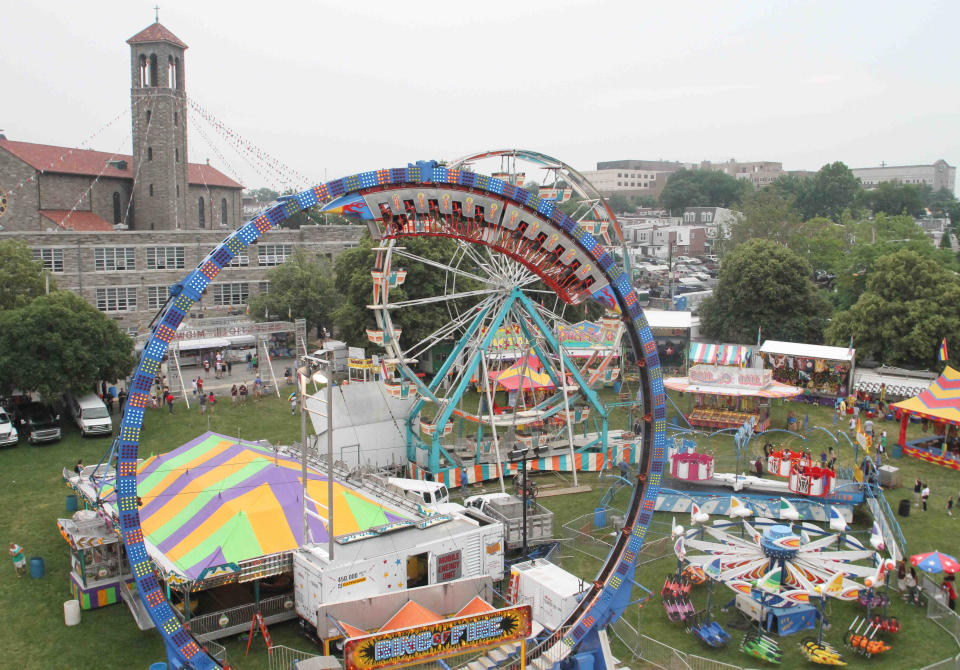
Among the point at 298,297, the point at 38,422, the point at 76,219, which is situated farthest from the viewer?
the point at 76,219

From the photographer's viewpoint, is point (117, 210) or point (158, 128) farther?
point (117, 210)

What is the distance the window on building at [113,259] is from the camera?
49469 mm

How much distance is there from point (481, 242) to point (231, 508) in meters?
8.16

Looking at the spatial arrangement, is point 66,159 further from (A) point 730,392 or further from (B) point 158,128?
(A) point 730,392

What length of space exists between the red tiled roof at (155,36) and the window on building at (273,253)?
16617 mm

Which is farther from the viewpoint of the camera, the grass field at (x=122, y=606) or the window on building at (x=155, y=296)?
the window on building at (x=155, y=296)

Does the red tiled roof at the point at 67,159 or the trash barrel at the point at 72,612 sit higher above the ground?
the red tiled roof at the point at 67,159

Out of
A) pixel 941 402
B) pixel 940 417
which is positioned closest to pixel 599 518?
pixel 940 417

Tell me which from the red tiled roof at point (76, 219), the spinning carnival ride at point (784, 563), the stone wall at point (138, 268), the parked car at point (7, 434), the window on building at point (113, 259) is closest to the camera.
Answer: the spinning carnival ride at point (784, 563)

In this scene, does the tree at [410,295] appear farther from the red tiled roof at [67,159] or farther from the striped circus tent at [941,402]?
the red tiled roof at [67,159]

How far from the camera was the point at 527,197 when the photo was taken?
15664mm

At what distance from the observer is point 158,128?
59438 mm

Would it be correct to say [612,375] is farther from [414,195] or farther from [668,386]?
[414,195]

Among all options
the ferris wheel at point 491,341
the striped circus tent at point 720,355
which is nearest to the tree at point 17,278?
the ferris wheel at point 491,341
